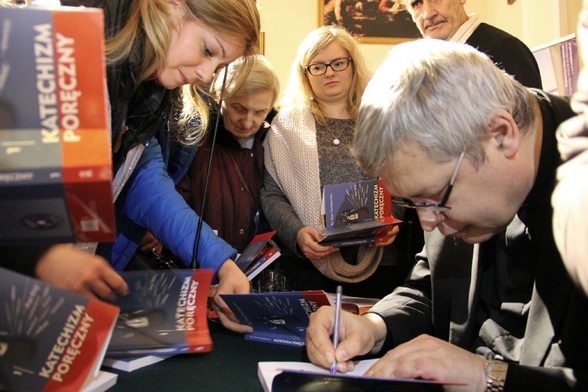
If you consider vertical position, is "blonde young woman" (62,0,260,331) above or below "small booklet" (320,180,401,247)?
above

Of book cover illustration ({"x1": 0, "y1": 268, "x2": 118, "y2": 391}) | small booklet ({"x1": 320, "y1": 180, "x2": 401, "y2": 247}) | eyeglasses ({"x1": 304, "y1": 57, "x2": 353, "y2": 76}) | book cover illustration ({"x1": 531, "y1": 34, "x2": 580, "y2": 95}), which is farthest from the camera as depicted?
book cover illustration ({"x1": 531, "y1": 34, "x2": 580, "y2": 95})

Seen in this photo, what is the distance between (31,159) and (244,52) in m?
1.01

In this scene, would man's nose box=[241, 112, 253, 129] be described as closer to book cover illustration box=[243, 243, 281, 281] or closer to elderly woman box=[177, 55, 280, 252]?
elderly woman box=[177, 55, 280, 252]

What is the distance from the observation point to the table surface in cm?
104

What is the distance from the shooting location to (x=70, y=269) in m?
0.86

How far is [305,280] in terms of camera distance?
2229 millimetres

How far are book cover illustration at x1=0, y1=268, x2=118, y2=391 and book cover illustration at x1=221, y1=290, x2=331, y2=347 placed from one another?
40 cm

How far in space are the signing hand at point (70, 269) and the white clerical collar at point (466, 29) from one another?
172 cm

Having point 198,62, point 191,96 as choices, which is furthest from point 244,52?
point 191,96

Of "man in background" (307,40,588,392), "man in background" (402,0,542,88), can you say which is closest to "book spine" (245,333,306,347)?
"man in background" (307,40,588,392)

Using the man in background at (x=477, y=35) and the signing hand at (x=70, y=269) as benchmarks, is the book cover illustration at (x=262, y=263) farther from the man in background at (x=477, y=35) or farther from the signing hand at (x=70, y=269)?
the man in background at (x=477, y=35)

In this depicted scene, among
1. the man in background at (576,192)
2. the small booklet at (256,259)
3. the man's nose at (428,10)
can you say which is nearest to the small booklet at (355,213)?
the small booklet at (256,259)

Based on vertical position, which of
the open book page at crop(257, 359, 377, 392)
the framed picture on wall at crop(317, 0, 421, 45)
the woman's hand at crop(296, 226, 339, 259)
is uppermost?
the framed picture on wall at crop(317, 0, 421, 45)

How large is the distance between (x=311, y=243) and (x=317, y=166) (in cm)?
32
